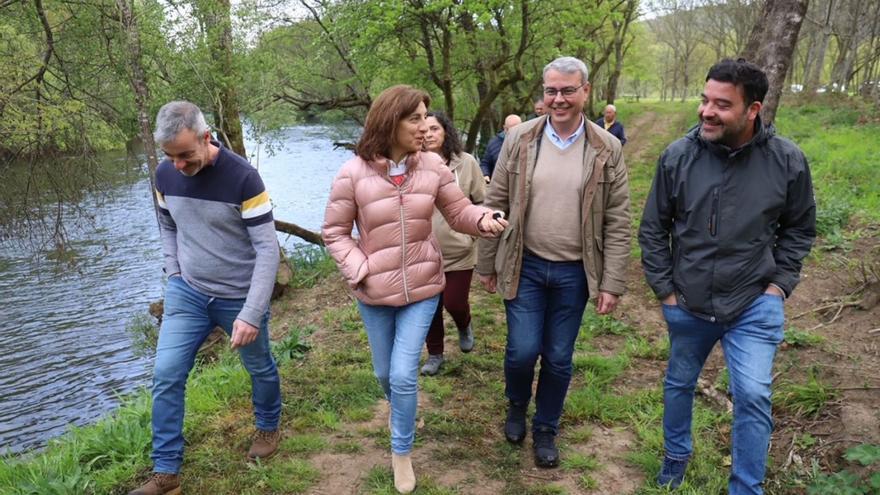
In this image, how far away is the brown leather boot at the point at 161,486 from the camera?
119 inches

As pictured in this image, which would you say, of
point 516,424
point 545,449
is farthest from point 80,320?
point 545,449

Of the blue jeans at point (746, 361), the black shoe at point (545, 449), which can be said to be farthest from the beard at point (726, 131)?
the black shoe at point (545, 449)

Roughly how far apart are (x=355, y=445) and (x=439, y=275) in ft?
4.33

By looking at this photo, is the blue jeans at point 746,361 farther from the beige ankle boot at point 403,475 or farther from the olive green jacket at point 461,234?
the olive green jacket at point 461,234

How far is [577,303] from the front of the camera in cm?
321

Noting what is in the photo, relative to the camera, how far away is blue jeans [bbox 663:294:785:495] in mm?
2641

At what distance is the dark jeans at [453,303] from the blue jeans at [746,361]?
5.79ft

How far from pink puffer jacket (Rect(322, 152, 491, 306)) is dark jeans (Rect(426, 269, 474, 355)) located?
126 cm

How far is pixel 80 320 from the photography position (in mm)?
10023

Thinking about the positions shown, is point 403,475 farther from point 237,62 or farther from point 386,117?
point 237,62

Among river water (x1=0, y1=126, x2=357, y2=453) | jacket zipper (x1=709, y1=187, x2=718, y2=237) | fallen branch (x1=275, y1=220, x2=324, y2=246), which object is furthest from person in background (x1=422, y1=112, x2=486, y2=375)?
fallen branch (x1=275, y1=220, x2=324, y2=246)

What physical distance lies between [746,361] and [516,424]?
1.48 meters

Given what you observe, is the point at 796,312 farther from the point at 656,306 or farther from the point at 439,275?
the point at 439,275

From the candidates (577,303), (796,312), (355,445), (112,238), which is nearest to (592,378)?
(577,303)
